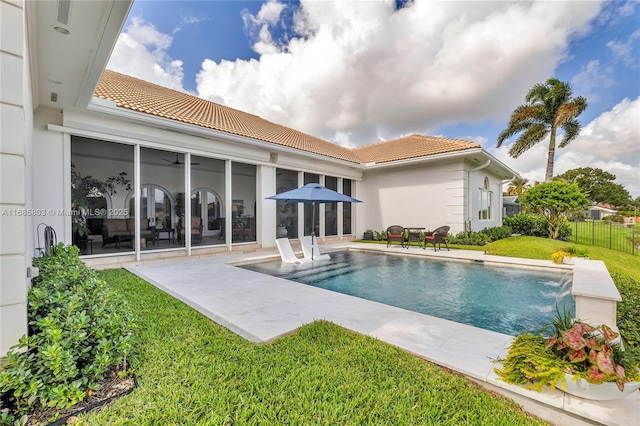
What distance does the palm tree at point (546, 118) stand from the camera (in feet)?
64.9

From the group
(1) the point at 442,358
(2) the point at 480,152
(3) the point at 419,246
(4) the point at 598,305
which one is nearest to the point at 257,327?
(1) the point at 442,358

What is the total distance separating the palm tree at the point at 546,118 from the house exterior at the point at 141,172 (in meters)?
4.22

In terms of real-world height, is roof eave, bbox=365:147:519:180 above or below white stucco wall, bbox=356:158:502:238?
above

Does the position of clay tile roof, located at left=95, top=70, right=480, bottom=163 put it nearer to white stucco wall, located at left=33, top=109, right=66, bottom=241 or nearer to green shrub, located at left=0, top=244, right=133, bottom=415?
white stucco wall, located at left=33, top=109, right=66, bottom=241

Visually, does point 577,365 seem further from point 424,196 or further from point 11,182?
point 424,196

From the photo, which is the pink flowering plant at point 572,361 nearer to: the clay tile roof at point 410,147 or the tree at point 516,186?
the clay tile roof at point 410,147

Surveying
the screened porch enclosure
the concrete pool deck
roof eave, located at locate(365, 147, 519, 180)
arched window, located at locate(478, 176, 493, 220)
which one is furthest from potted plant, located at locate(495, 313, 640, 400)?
arched window, located at locate(478, 176, 493, 220)

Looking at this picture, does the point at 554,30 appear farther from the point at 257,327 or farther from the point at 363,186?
the point at 257,327

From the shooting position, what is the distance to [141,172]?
1286cm

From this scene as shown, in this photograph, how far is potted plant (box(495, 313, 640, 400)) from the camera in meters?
2.29

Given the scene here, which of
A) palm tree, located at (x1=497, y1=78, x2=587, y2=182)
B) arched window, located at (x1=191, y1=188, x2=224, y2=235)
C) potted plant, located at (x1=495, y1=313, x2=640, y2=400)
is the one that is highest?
palm tree, located at (x1=497, y1=78, x2=587, y2=182)

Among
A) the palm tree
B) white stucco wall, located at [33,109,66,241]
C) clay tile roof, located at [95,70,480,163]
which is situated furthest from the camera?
the palm tree

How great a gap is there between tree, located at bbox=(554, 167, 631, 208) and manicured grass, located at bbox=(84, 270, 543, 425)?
63777 millimetres

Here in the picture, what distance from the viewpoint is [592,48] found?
45.0 ft
